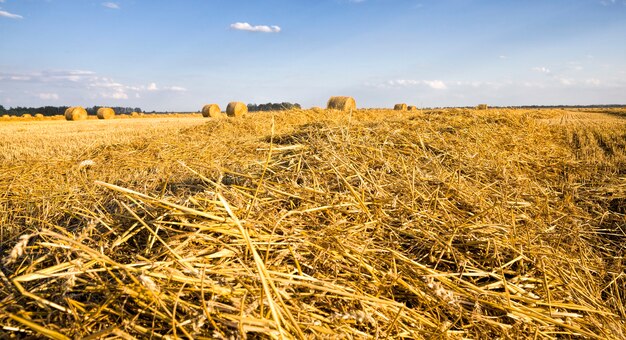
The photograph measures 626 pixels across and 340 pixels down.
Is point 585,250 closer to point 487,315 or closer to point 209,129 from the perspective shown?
point 487,315

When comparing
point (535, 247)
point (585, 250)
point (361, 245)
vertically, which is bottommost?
point (585, 250)

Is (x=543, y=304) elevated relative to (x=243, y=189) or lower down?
lower down

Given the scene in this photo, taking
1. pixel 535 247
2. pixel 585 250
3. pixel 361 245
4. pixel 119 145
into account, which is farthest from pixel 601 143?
pixel 119 145

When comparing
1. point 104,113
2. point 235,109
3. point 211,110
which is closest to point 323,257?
point 235,109

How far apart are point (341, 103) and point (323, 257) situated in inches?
627

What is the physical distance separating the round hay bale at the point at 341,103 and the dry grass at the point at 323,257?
13.9 meters

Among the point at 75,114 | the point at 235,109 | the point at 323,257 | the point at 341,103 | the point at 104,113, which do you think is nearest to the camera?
the point at 323,257

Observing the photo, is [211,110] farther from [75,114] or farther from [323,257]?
[323,257]

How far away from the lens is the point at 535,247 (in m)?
1.70

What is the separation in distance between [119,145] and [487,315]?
5.70 m

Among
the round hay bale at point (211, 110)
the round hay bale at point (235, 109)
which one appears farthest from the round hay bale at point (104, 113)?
the round hay bale at point (235, 109)

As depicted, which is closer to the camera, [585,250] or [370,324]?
[370,324]

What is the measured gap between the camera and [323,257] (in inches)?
52.8

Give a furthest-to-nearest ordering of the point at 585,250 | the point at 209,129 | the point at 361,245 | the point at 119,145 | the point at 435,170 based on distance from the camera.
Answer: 1. the point at 209,129
2. the point at 119,145
3. the point at 435,170
4. the point at 585,250
5. the point at 361,245
